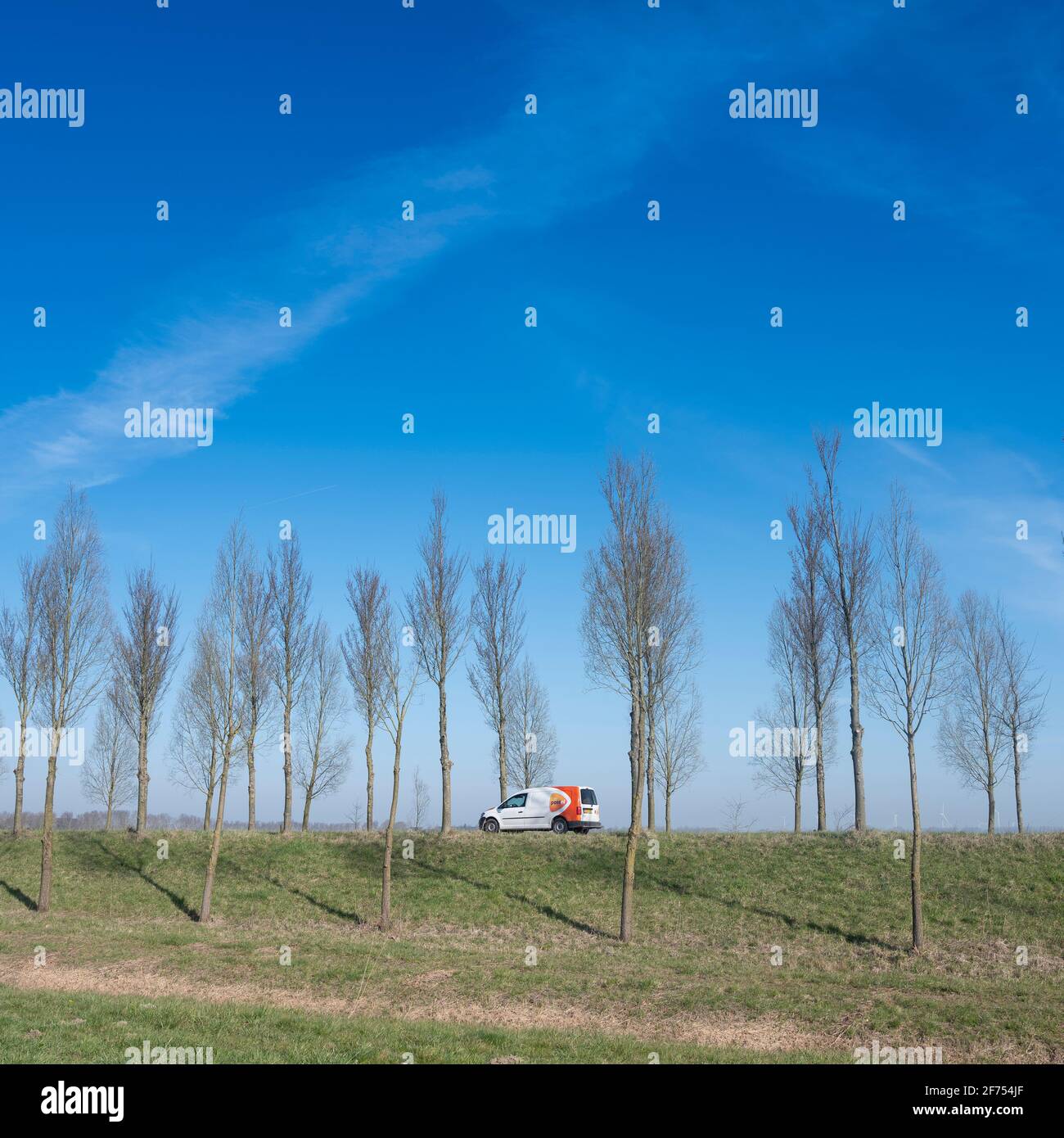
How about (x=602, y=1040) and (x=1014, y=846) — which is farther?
(x=1014, y=846)

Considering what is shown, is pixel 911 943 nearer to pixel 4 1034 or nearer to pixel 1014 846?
pixel 1014 846

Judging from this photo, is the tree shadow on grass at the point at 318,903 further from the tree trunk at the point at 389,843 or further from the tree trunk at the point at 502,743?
the tree trunk at the point at 502,743

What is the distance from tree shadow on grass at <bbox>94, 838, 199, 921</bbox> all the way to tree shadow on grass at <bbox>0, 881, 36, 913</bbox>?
336cm

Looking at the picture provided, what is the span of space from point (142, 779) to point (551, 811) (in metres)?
17.6

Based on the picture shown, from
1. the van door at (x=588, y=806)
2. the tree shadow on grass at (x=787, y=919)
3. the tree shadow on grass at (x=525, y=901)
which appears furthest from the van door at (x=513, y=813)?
the tree shadow on grass at (x=787, y=919)

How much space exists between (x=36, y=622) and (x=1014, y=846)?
33652 millimetres

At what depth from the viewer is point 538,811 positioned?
117 ft

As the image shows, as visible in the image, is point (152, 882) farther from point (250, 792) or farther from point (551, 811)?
point (551, 811)

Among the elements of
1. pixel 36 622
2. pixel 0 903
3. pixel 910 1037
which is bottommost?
pixel 0 903

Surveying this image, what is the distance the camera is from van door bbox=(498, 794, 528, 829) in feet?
118

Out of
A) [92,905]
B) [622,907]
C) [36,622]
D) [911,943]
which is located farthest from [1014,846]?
[36,622]
